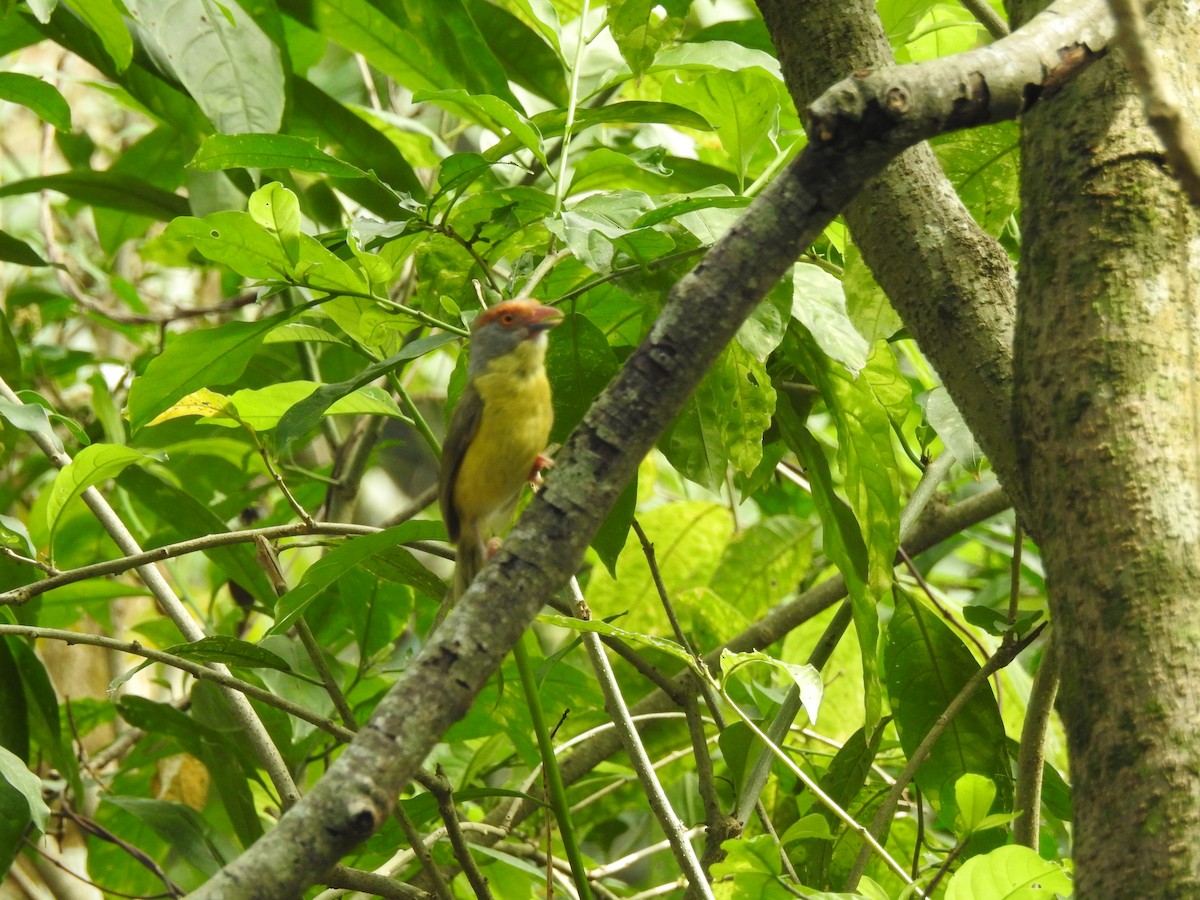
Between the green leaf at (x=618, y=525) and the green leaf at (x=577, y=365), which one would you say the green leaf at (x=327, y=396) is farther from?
the green leaf at (x=618, y=525)

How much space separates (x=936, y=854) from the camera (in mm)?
3070

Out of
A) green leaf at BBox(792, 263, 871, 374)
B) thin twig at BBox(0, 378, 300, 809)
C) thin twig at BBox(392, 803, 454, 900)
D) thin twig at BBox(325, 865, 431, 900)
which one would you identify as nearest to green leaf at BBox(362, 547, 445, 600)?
thin twig at BBox(0, 378, 300, 809)

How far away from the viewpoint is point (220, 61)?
9.77 ft

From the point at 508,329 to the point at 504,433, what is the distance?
1.00 ft

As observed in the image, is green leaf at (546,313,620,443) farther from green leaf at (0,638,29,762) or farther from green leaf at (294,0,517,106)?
green leaf at (0,638,29,762)

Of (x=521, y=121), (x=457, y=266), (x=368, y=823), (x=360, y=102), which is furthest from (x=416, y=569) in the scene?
(x=360, y=102)

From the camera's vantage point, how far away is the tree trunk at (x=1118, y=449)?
1.37 metres

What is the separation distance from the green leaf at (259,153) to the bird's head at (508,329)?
0.39m

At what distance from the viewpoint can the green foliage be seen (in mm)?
2240

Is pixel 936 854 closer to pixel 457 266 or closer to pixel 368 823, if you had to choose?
pixel 457 266

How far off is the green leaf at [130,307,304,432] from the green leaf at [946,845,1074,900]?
1.67m

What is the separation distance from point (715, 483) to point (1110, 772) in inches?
43.8

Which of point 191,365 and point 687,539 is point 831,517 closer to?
point 191,365

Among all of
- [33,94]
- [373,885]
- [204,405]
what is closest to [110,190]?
[33,94]
